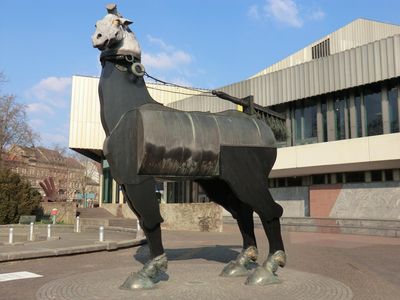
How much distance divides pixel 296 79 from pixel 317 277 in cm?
2179

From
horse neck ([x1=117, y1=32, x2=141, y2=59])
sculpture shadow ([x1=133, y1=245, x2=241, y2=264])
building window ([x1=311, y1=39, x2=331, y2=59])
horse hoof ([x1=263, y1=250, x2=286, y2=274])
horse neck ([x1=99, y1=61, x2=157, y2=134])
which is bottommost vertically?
sculpture shadow ([x1=133, y1=245, x2=241, y2=264])

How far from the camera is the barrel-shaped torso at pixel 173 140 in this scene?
658 cm

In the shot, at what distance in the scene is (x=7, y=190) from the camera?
29.7 metres

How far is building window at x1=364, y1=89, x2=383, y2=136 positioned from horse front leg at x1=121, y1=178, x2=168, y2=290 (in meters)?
21.6

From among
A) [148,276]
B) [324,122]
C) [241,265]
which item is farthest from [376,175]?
[148,276]

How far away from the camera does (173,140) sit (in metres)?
6.73

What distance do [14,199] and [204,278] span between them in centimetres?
2616

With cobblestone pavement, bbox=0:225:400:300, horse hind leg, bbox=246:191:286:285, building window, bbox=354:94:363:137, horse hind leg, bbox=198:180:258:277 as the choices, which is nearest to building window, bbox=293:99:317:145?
building window, bbox=354:94:363:137

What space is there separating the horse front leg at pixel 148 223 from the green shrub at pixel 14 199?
1018 inches

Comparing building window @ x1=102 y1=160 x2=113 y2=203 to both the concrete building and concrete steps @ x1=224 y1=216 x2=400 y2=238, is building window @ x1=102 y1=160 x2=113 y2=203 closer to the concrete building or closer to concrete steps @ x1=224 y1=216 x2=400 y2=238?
the concrete building

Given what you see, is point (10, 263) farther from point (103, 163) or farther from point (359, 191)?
point (103, 163)

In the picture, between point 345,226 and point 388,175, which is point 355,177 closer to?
point 388,175

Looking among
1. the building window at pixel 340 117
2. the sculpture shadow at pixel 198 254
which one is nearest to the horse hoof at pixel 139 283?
the sculpture shadow at pixel 198 254

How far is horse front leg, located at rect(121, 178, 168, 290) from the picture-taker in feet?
21.8
